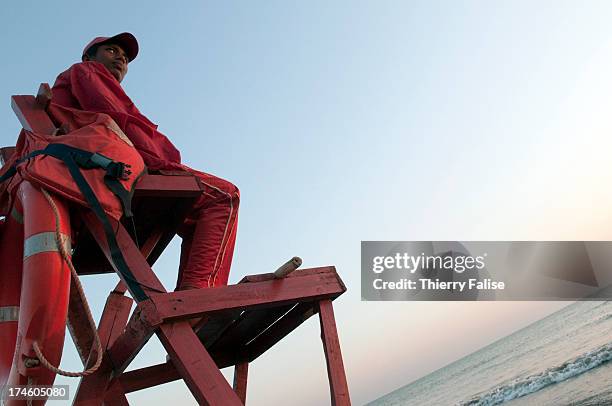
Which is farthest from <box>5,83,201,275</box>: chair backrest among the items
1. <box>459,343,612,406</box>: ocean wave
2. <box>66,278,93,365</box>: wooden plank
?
<box>459,343,612,406</box>: ocean wave

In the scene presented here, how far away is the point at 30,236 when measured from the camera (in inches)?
180

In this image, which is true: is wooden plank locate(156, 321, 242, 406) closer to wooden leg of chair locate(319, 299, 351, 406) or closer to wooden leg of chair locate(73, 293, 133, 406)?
wooden leg of chair locate(319, 299, 351, 406)

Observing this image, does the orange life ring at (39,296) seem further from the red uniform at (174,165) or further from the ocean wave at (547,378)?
the ocean wave at (547,378)

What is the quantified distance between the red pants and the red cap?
141 cm

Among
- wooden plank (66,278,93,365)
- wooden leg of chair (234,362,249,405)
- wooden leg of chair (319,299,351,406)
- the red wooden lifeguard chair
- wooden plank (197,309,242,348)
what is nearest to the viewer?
the red wooden lifeguard chair

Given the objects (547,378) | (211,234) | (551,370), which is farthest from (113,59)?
(551,370)

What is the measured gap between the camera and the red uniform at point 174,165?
17.6 feet

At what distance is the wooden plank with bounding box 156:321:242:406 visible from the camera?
14.4ft

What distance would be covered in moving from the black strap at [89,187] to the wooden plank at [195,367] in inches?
13.3

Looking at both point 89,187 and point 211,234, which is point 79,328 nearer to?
point 211,234

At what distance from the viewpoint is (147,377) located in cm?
712

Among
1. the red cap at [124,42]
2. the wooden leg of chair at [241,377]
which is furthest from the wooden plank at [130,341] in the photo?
the red cap at [124,42]

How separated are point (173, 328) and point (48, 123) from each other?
6.54 feet

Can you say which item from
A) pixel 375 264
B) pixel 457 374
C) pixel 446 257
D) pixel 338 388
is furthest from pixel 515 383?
pixel 338 388
